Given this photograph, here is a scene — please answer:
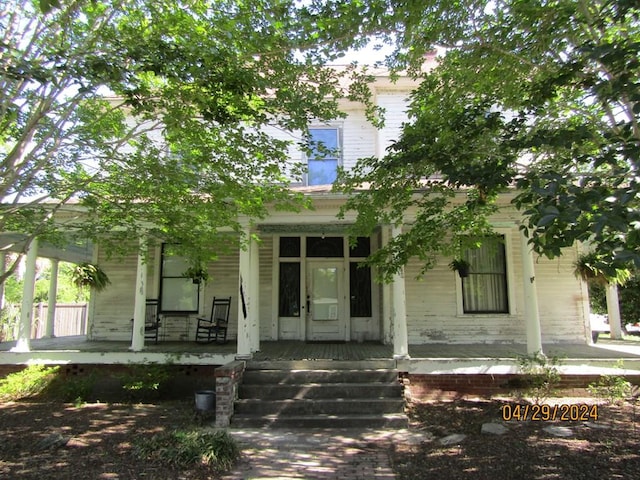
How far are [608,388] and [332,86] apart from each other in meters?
6.25

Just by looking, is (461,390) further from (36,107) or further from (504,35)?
(36,107)

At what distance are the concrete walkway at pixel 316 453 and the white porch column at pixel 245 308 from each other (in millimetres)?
1818

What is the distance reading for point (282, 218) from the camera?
8570mm

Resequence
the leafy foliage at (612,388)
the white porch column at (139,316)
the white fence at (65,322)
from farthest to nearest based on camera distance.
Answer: the white fence at (65,322) → the white porch column at (139,316) → the leafy foliage at (612,388)

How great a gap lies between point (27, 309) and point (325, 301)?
6.18 meters

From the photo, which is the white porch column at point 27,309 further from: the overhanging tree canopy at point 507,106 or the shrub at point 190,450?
the overhanging tree canopy at point 507,106

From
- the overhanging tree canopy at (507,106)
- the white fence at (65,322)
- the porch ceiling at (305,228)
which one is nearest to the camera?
the overhanging tree canopy at (507,106)

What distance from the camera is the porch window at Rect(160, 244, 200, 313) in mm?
11102

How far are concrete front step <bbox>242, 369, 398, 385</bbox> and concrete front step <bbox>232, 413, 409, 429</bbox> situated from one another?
2.43 feet

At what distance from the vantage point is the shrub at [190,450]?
16.0 ft

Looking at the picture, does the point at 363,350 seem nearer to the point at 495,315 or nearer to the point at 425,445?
the point at 425,445

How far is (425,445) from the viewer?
5625 mm

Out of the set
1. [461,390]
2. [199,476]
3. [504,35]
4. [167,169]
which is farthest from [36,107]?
[461,390]
